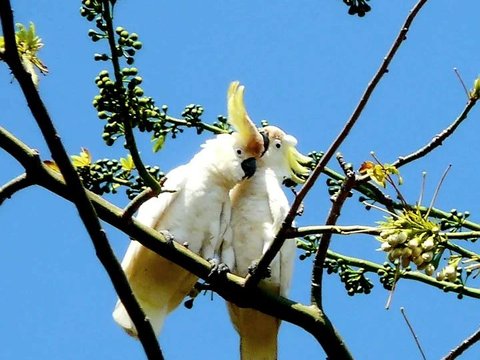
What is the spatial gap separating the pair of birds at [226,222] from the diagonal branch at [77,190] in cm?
202

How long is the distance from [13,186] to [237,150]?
244 centimetres

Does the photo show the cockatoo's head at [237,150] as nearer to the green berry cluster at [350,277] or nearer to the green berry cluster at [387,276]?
the green berry cluster at [350,277]

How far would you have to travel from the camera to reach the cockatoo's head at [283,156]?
6133mm

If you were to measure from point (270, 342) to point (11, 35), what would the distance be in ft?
10.7

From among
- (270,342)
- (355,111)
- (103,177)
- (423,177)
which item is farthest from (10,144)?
(270,342)

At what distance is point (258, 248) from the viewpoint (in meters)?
5.69

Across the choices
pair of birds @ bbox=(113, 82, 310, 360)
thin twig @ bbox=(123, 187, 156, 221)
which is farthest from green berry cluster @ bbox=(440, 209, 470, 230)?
thin twig @ bbox=(123, 187, 156, 221)

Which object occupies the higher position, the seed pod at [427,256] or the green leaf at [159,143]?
the green leaf at [159,143]

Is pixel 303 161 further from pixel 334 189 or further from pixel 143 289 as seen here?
pixel 143 289

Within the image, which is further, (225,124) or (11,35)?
(225,124)

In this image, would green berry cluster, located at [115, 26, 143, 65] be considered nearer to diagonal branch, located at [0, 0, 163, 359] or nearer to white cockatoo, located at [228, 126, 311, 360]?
diagonal branch, located at [0, 0, 163, 359]

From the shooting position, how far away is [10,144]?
348 cm

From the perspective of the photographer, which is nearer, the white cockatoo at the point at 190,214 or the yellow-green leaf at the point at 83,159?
the yellow-green leaf at the point at 83,159

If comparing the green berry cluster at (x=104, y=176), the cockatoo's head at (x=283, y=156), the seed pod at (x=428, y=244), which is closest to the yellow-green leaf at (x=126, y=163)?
the green berry cluster at (x=104, y=176)
